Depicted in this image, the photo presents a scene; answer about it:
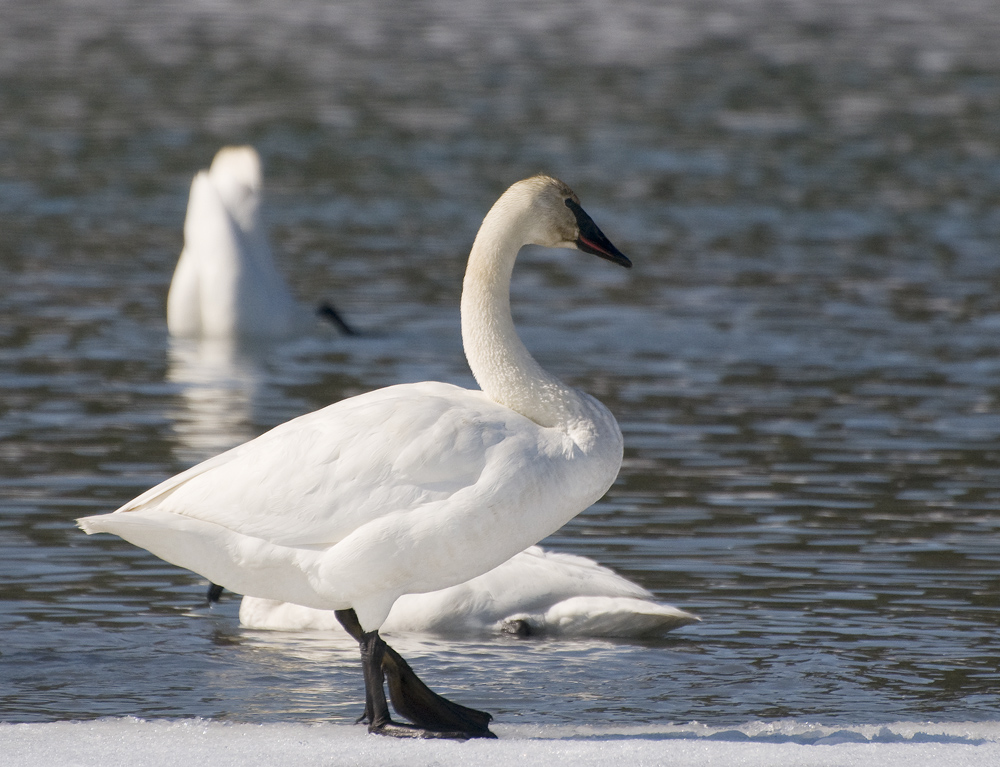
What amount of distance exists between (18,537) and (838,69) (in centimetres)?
2839

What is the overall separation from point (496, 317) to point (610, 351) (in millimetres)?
7684

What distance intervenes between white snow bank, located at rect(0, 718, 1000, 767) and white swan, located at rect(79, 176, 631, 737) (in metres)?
0.26

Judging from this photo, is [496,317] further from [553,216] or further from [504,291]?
[553,216]

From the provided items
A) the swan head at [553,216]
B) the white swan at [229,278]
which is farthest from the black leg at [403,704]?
the white swan at [229,278]

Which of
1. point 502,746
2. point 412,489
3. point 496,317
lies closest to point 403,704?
point 502,746

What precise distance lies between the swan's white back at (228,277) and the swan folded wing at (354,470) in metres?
9.08

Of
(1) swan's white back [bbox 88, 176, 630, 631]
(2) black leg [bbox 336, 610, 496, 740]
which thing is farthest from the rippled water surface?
(1) swan's white back [bbox 88, 176, 630, 631]

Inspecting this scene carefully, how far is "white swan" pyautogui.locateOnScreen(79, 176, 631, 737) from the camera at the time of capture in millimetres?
5766

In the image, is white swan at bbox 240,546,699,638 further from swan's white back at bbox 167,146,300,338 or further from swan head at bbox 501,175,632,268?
swan's white back at bbox 167,146,300,338

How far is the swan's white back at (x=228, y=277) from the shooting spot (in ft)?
49.7

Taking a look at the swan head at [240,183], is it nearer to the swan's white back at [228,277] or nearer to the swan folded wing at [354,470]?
the swan's white back at [228,277]

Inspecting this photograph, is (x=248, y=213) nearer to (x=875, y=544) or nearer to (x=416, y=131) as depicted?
(x=875, y=544)

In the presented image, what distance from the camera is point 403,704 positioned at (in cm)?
620


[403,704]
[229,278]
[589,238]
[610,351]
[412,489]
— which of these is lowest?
[403,704]
